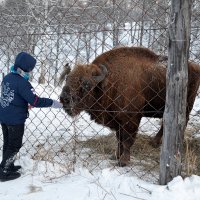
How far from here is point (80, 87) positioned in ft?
17.0

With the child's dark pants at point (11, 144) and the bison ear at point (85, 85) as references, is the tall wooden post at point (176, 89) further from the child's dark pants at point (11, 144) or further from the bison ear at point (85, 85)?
the bison ear at point (85, 85)

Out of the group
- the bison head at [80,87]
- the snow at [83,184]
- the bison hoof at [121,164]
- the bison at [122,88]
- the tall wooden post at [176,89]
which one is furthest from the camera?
the bison at [122,88]

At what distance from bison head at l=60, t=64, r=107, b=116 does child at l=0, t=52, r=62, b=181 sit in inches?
25.3

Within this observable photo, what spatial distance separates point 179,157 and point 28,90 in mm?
1899

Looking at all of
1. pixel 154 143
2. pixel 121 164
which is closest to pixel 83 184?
pixel 121 164

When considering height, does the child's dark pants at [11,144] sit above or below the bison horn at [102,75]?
below

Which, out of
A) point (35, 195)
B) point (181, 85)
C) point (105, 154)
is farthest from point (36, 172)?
point (181, 85)

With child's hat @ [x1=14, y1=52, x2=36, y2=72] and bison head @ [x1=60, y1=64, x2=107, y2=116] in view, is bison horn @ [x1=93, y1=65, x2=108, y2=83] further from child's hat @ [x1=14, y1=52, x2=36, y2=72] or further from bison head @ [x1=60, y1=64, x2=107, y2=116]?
child's hat @ [x1=14, y1=52, x2=36, y2=72]

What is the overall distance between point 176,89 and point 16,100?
6.36 ft

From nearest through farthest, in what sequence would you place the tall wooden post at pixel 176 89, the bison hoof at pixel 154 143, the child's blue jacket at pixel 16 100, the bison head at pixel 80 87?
the tall wooden post at pixel 176 89
the child's blue jacket at pixel 16 100
the bison head at pixel 80 87
the bison hoof at pixel 154 143

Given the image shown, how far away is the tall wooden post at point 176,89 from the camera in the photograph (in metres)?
3.20

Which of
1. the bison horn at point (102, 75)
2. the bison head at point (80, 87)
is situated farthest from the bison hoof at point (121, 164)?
the bison horn at point (102, 75)

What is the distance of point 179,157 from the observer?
3348mm

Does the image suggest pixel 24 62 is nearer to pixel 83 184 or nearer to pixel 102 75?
pixel 102 75
